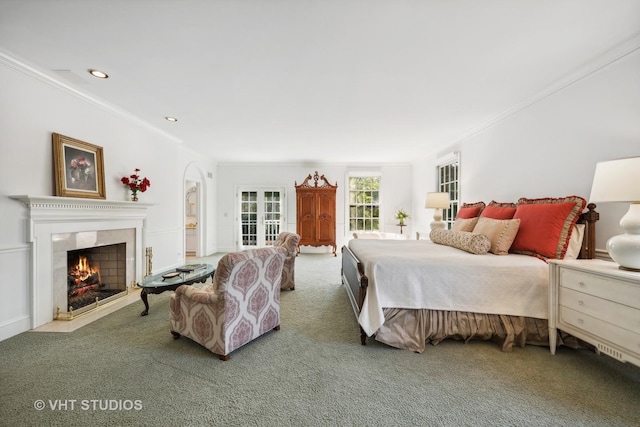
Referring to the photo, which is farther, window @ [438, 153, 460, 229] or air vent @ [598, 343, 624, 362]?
window @ [438, 153, 460, 229]

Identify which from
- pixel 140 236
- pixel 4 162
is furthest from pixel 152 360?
pixel 140 236

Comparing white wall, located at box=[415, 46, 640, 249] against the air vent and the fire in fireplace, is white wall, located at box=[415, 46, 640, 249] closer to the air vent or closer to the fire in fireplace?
the air vent

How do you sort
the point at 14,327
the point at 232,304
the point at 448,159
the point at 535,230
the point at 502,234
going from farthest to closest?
1. the point at 448,159
2. the point at 502,234
3. the point at 535,230
4. the point at 14,327
5. the point at 232,304

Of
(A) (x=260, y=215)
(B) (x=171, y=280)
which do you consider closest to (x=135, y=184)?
(B) (x=171, y=280)

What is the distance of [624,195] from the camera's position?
1576 millimetres

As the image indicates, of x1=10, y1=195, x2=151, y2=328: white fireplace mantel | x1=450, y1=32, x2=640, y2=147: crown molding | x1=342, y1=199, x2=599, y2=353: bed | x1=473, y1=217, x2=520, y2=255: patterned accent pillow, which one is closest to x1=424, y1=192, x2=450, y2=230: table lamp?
x1=450, y1=32, x2=640, y2=147: crown molding

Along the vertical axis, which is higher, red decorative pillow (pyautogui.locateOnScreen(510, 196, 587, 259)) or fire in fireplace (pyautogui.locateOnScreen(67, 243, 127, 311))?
red decorative pillow (pyautogui.locateOnScreen(510, 196, 587, 259))

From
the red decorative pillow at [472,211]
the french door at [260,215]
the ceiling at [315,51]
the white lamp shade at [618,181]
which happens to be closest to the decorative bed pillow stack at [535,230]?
the red decorative pillow at [472,211]

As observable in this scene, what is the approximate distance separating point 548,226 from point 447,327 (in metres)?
1.35

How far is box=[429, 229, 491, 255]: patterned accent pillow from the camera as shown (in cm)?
244

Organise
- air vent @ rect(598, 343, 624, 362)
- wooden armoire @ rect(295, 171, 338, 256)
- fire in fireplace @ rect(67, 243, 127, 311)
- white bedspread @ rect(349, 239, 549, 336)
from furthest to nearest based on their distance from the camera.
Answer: wooden armoire @ rect(295, 171, 338, 256) < fire in fireplace @ rect(67, 243, 127, 311) < white bedspread @ rect(349, 239, 549, 336) < air vent @ rect(598, 343, 624, 362)

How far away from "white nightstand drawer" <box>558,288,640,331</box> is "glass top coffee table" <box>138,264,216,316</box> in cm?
340

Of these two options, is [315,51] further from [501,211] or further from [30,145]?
[30,145]

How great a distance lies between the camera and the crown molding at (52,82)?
2195 millimetres
